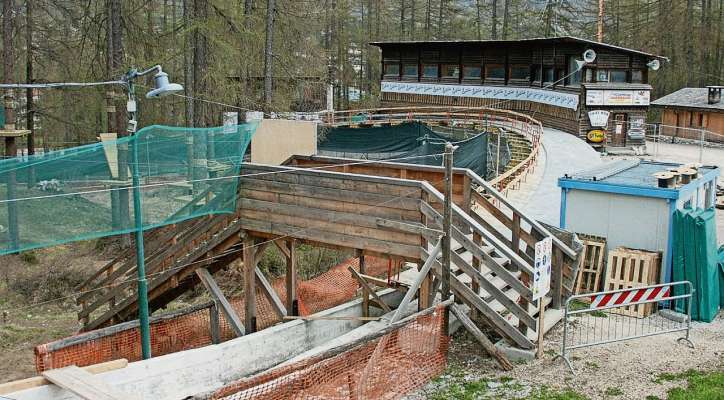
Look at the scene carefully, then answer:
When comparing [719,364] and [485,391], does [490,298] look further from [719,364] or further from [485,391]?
[719,364]

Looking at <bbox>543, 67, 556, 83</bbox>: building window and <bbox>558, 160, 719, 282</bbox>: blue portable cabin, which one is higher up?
<bbox>543, 67, 556, 83</bbox>: building window

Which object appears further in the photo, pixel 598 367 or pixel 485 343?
pixel 485 343

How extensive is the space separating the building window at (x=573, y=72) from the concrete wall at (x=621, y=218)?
20.2 meters

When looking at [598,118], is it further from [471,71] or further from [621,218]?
[621,218]

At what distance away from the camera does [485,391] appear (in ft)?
31.4

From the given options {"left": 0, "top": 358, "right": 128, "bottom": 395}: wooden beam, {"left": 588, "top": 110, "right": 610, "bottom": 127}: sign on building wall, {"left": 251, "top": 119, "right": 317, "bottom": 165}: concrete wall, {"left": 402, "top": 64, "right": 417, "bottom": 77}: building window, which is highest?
{"left": 402, "top": 64, "right": 417, "bottom": 77}: building window

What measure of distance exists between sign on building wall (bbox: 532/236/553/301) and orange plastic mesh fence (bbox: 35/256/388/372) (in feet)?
18.7

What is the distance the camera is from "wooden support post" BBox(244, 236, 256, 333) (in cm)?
1339

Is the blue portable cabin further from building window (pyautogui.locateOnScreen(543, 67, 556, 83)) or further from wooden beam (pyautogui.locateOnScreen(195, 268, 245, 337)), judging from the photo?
building window (pyautogui.locateOnScreen(543, 67, 556, 83))

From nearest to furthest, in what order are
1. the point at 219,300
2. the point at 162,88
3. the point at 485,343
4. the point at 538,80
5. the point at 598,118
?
the point at 162,88 → the point at 485,343 → the point at 219,300 → the point at 598,118 → the point at 538,80

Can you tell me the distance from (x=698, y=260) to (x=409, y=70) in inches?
1307

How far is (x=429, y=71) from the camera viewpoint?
143 ft

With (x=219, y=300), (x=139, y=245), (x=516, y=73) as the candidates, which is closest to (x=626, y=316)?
(x=219, y=300)

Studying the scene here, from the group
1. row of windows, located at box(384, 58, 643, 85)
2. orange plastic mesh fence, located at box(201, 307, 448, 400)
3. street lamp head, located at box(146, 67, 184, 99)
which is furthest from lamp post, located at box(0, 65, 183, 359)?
row of windows, located at box(384, 58, 643, 85)
